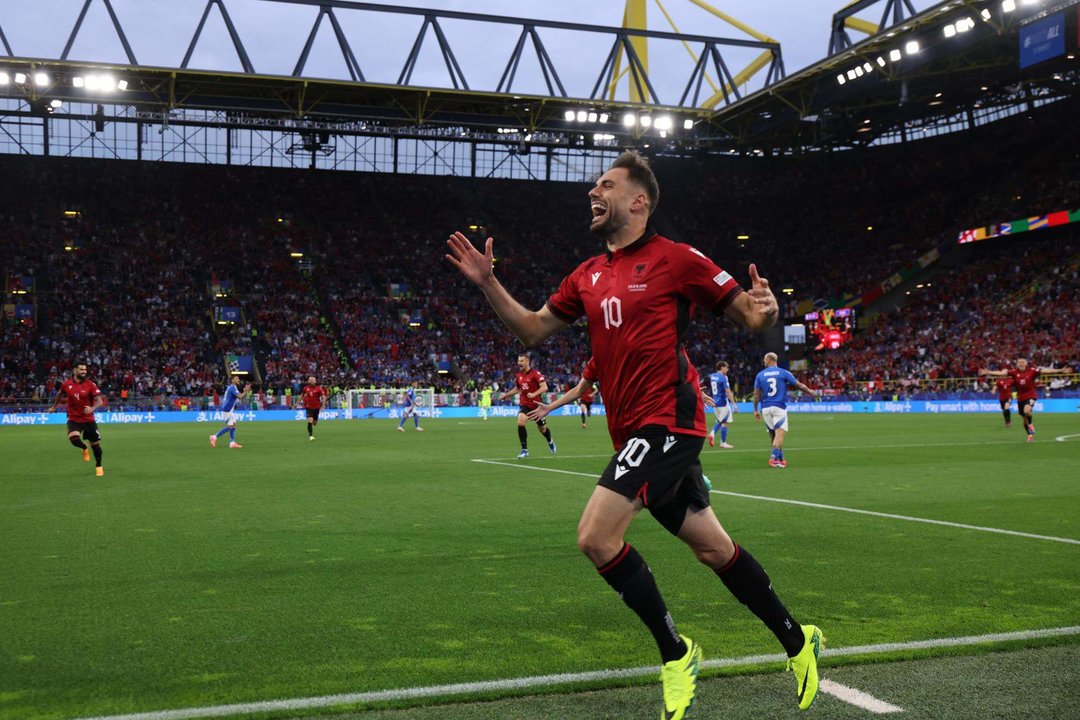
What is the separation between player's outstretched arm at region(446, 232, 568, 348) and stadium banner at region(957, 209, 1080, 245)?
58025 millimetres

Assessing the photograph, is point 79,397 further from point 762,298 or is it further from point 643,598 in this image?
point 762,298

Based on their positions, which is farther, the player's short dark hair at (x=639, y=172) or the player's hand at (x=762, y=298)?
the player's short dark hair at (x=639, y=172)

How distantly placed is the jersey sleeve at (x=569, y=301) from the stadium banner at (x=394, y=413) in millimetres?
42461

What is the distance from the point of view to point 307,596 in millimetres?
6723

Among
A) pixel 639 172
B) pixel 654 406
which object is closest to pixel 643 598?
pixel 654 406

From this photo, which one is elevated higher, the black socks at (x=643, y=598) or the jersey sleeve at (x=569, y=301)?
the jersey sleeve at (x=569, y=301)

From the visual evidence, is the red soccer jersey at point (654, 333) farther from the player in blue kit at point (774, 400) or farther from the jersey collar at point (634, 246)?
the player in blue kit at point (774, 400)

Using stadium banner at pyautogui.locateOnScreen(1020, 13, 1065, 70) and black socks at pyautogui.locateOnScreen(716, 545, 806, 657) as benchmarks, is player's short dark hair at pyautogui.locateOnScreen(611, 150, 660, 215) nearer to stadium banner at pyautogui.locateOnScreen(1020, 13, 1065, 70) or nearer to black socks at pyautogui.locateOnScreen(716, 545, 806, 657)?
black socks at pyautogui.locateOnScreen(716, 545, 806, 657)

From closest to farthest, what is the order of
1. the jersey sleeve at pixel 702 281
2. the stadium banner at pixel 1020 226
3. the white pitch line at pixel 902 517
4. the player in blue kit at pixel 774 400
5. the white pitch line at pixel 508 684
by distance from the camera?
the white pitch line at pixel 508 684 → the jersey sleeve at pixel 702 281 → the white pitch line at pixel 902 517 → the player in blue kit at pixel 774 400 → the stadium banner at pixel 1020 226

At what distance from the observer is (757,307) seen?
166 inches

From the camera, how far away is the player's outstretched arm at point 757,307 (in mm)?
4184

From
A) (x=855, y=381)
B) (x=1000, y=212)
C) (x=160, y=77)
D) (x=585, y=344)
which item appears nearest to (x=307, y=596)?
(x=160, y=77)

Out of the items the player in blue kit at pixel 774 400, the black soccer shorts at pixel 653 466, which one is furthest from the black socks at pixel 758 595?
the player in blue kit at pixel 774 400

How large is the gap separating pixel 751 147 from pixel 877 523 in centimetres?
5864
